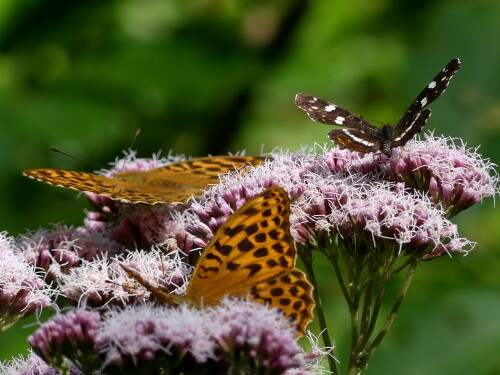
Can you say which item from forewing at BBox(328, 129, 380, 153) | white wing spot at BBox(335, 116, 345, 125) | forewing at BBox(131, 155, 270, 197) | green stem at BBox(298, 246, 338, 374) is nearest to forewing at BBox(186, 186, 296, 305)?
green stem at BBox(298, 246, 338, 374)

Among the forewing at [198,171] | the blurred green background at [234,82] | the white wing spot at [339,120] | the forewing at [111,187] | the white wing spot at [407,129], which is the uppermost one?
the blurred green background at [234,82]

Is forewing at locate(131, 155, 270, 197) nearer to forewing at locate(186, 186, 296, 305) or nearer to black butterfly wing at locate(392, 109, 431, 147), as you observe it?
black butterfly wing at locate(392, 109, 431, 147)

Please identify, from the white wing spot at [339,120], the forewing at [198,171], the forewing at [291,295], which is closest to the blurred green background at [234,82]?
the forewing at [198,171]

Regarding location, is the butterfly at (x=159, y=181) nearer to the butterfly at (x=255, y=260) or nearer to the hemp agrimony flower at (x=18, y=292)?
the hemp agrimony flower at (x=18, y=292)

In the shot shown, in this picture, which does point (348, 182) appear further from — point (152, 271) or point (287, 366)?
point (287, 366)

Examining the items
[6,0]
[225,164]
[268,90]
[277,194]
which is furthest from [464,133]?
[277,194]

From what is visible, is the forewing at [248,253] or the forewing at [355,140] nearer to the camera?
the forewing at [248,253]
